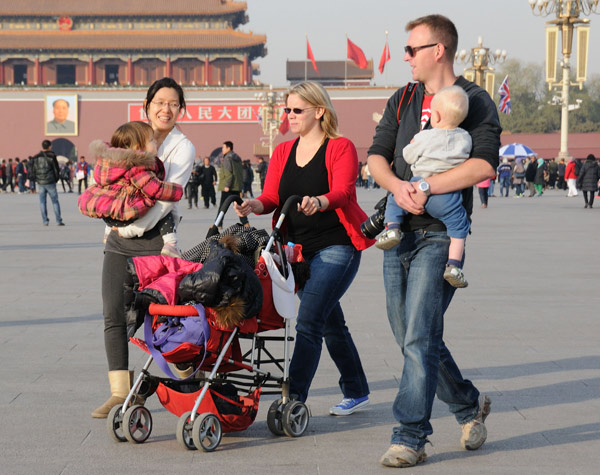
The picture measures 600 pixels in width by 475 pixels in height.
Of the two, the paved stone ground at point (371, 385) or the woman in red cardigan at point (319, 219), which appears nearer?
the paved stone ground at point (371, 385)

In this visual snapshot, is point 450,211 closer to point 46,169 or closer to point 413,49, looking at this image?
point 413,49

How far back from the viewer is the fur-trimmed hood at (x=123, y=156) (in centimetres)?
421

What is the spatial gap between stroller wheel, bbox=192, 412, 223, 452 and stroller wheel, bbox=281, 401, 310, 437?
0.86 feet

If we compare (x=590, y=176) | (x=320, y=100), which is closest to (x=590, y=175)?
(x=590, y=176)

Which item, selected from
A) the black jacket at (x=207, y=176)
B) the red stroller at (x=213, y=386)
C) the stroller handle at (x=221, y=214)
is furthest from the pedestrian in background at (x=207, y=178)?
the red stroller at (x=213, y=386)

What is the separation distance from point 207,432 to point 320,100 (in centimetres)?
145

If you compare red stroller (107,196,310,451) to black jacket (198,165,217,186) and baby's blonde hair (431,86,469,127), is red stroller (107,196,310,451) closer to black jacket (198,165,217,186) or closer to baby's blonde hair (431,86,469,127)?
baby's blonde hair (431,86,469,127)

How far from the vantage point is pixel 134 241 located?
440 cm

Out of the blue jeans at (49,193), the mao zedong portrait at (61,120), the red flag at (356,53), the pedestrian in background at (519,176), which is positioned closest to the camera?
the blue jeans at (49,193)

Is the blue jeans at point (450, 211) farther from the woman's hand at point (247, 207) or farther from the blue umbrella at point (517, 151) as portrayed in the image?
the blue umbrella at point (517, 151)

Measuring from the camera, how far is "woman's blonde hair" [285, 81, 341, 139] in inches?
168

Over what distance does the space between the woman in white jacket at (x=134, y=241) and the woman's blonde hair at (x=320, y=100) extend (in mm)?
546

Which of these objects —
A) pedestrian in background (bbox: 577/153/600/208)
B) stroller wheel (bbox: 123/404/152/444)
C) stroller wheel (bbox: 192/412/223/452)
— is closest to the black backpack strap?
stroller wheel (bbox: 192/412/223/452)

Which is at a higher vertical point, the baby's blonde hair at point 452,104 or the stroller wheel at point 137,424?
the baby's blonde hair at point 452,104
